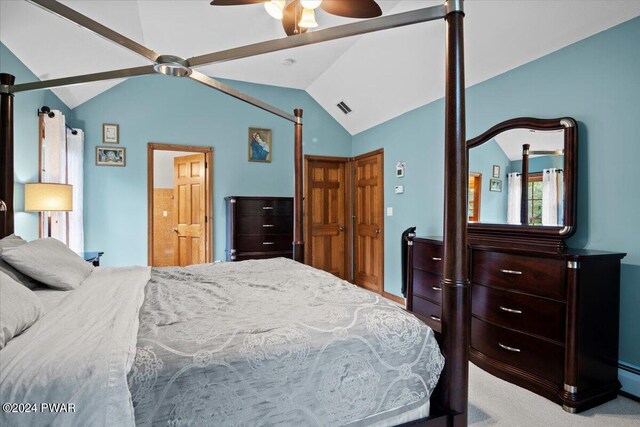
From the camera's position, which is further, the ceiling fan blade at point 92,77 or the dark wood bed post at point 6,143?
the dark wood bed post at point 6,143

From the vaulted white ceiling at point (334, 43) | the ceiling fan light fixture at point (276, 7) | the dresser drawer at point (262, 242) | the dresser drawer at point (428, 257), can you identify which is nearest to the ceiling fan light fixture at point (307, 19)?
the ceiling fan light fixture at point (276, 7)

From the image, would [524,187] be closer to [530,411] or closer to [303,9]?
[530,411]

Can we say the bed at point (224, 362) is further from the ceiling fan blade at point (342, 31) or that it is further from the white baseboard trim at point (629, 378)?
the white baseboard trim at point (629, 378)

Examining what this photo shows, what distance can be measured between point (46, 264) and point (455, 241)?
6.56 feet

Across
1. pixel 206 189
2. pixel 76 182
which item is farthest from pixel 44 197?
pixel 206 189

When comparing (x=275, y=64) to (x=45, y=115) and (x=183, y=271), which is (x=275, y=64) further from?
(x=183, y=271)

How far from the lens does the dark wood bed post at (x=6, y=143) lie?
2.25 m

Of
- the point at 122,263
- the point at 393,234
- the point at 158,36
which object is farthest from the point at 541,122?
the point at 122,263

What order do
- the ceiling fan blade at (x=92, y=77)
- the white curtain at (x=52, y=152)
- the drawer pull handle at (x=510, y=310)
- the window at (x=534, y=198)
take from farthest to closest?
the white curtain at (x=52, y=152) → the window at (x=534, y=198) → the drawer pull handle at (x=510, y=310) → the ceiling fan blade at (x=92, y=77)

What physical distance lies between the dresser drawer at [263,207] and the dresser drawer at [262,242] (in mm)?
293

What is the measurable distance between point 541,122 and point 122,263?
4.86m

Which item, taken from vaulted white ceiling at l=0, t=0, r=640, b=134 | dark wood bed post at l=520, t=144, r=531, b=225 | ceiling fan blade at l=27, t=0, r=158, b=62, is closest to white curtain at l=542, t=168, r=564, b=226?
dark wood bed post at l=520, t=144, r=531, b=225

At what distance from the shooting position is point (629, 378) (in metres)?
2.26

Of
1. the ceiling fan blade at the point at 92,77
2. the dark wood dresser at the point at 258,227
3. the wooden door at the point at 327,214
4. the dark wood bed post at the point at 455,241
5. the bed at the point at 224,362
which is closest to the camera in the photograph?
the bed at the point at 224,362
